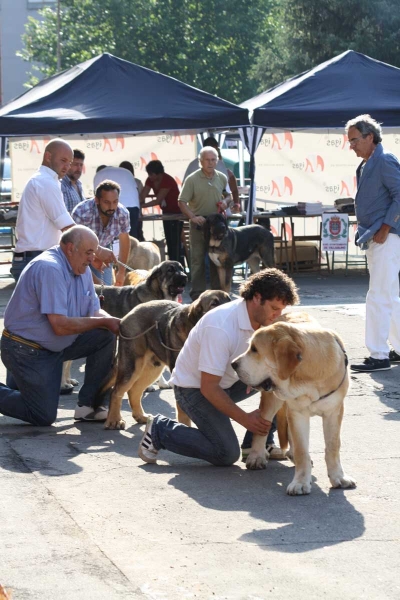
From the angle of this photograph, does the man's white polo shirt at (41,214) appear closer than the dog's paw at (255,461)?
No

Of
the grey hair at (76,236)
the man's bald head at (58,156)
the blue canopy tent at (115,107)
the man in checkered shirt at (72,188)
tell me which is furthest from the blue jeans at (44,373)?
the blue canopy tent at (115,107)

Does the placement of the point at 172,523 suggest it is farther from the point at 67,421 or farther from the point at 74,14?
the point at 74,14

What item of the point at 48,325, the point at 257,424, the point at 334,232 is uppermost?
the point at 334,232

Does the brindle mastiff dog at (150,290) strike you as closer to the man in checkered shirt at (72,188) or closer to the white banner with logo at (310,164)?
the man in checkered shirt at (72,188)

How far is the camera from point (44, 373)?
23.2ft

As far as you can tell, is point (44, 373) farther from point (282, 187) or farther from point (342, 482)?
point (282, 187)

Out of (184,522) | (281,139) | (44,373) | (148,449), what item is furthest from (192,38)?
(184,522)

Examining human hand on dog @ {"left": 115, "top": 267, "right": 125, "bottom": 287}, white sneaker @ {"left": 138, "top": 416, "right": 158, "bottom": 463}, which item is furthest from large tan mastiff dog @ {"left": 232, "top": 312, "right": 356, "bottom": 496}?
human hand on dog @ {"left": 115, "top": 267, "right": 125, "bottom": 287}

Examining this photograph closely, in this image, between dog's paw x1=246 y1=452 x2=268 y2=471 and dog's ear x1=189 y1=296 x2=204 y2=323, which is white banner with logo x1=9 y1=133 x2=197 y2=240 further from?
dog's paw x1=246 y1=452 x2=268 y2=471

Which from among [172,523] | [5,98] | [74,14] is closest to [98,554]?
[172,523]

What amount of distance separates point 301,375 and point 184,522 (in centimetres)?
95

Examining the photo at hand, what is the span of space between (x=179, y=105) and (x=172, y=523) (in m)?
11.3

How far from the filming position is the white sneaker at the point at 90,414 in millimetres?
7430

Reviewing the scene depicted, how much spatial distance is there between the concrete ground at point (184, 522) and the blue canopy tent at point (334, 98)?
8516mm
